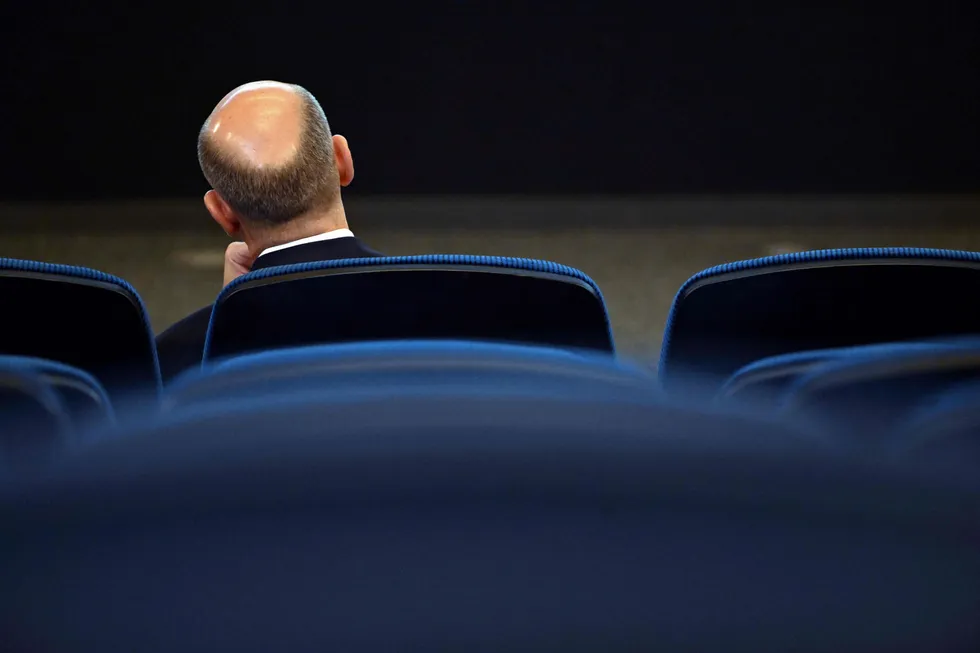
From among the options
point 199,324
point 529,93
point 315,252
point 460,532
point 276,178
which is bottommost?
point 460,532

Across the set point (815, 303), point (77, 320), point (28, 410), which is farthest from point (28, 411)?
point (815, 303)

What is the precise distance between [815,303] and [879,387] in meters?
0.61

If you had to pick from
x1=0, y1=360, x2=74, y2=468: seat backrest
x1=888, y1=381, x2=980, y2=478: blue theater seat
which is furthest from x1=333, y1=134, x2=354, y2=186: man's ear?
x1=888, y1=381, x2=980, y2=478: blue theater seat

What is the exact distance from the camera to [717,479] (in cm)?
27

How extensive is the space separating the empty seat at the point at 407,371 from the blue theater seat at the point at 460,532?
0.03 metres

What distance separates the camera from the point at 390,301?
3.28ft

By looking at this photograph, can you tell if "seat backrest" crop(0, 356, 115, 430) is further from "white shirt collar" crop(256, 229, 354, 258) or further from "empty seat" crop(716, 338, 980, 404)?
"white shirt collar" crop(256, 229, 354, 258)

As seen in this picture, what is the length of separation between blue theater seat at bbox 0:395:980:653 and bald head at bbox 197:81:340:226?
5.00 feet

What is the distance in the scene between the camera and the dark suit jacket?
1567mm

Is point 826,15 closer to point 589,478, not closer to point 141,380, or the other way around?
point 141,380

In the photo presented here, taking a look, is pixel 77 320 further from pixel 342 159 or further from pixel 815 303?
pixel 342 159

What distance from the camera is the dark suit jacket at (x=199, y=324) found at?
1567mm

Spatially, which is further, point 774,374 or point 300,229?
point 300,229

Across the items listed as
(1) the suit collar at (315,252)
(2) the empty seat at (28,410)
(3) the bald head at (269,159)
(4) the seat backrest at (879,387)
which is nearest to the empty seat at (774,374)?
(4) the seat backrest at (879,387)
